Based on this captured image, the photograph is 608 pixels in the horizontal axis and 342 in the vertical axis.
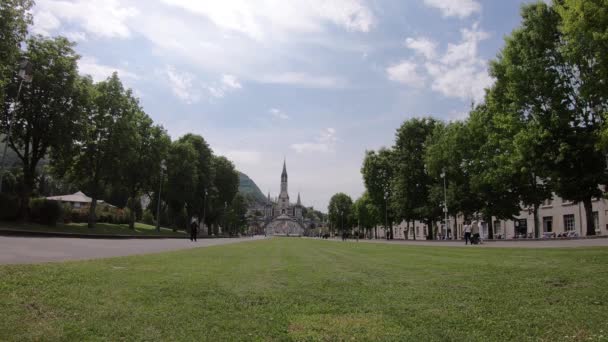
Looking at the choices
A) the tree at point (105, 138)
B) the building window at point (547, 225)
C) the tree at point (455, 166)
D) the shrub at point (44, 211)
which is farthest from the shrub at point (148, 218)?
the building window at point (547, 225)

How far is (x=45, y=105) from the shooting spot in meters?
40.7

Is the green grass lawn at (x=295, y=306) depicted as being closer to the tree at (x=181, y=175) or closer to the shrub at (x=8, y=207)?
the shrub at (x=8, y=207)

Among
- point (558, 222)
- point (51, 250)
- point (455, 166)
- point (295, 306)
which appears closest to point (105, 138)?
point (51, 250)

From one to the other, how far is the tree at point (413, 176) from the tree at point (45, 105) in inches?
1879

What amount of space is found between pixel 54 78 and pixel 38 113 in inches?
142

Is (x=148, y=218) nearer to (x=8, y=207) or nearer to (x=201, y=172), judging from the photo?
(x=201, y=172)

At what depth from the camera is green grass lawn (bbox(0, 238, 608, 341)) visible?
20.0 ft

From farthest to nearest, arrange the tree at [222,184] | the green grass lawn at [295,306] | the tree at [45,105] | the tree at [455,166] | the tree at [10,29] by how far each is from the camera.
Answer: the tree at [222,184] < the tree at [455,166] < the tree at [45,105] < the tree at [10,29] < the green grass lawn at [295,306]

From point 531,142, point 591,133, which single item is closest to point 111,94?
point 531,142

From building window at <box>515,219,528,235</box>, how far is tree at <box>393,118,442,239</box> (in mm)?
12827

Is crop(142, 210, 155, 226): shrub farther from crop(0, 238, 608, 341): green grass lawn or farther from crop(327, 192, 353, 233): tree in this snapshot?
crop(0, 238, 608, 341): green grass lawn

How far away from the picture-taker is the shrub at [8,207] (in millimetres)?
37656

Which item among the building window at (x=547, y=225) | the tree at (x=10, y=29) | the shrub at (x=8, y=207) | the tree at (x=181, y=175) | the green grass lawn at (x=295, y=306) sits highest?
the tree at (x=10, y=29)

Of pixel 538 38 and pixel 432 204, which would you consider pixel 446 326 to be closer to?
pixel 538 38
